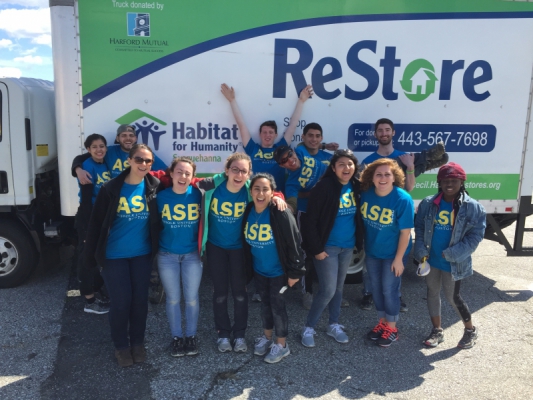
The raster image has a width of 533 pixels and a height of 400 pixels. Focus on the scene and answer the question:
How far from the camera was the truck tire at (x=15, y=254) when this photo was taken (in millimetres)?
4566

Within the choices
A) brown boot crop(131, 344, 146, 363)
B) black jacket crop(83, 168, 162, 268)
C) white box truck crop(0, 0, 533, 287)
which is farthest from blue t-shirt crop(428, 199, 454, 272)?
brown boot crop(131, 344, 146, 363)

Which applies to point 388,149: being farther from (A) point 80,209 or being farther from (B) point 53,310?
(B) point 53,310

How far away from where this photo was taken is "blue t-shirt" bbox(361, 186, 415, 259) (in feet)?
11.2

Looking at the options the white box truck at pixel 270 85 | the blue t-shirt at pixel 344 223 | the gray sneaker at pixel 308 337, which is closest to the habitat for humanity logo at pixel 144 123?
the white box truck at pixel 270 85

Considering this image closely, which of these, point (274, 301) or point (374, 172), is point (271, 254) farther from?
point (374, 172)

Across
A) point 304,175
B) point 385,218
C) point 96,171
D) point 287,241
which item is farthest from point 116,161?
point 385,218

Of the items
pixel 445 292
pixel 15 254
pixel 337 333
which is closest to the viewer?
pixel 445 292

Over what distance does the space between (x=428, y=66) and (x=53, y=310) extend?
4354mm

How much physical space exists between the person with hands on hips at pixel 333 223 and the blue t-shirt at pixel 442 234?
0.61 m

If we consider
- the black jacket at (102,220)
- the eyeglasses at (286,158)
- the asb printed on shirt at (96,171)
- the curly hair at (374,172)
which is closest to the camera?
the black jacket at (102,220)

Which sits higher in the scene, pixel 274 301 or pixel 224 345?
pixel 274 301

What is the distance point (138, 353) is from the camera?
3.41 metres

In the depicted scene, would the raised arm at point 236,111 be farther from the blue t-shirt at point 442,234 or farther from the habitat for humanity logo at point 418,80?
the blue t-shirt at point 442,234

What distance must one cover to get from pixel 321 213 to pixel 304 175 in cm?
75
